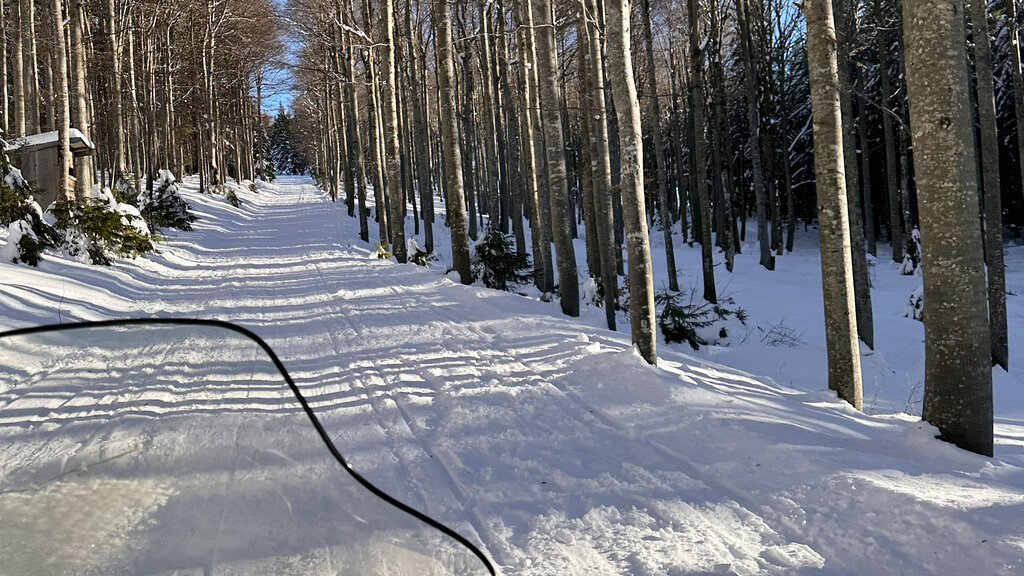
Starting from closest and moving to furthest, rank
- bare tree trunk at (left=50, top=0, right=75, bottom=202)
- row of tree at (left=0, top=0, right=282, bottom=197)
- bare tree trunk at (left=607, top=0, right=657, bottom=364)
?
bare tree trunk at (left=607, top=0, right=657, bottom=364) → bare tree trunk at (left=50, top=0, right=75, bottom=202) → row of tree at (left=0, top=0, right=282, bottom=197)

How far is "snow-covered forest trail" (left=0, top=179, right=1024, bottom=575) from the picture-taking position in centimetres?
314

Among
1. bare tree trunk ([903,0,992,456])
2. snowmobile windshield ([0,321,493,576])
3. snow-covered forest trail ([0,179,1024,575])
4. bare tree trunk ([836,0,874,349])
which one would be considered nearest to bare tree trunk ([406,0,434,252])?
bare tree trunk ([836,0,874,349])

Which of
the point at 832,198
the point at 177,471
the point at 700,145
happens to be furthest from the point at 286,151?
the point at 177,471

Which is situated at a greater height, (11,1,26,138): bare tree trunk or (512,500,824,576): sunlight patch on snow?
(11,1,26,138): bare tree trunk

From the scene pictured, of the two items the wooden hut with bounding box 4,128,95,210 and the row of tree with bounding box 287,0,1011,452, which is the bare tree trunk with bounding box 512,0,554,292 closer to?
the row of tree with bounding box 287,0,1011,452

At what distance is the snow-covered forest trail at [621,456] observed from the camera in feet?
10.3

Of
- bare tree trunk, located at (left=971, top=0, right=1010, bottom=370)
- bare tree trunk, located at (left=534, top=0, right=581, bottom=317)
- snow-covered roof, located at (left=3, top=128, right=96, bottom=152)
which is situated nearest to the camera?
bare tree trunk, located at (left=534, top=0, right=581, bottom=317)

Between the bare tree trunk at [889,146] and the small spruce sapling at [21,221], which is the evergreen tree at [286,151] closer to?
the bare tree trunk at [889,146]

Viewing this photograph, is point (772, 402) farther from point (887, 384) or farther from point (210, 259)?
point (210, 259)

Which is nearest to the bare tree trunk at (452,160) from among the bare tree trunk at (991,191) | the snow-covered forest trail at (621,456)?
the snow-covered forest trail at (621,456)

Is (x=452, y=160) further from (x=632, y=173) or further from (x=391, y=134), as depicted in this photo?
(x=632, y=173)

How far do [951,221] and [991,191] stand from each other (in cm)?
772

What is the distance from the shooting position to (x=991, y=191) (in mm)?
10742

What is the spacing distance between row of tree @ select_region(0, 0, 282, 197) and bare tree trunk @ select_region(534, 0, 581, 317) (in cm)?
1125
